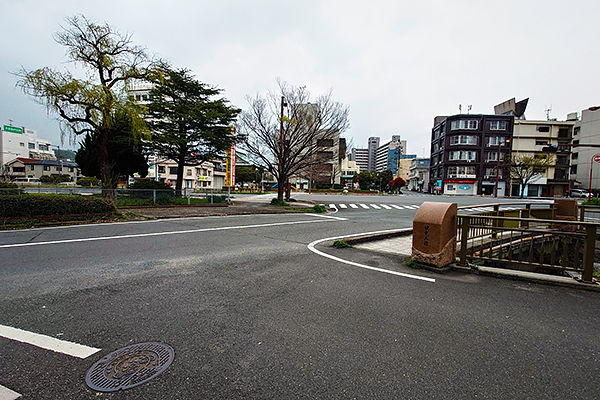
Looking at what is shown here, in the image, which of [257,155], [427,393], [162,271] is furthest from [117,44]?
[427,393]

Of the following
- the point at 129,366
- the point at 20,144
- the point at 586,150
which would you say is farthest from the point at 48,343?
the point at 20,144

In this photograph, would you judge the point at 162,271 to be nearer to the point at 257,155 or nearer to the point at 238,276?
the point at 238,276

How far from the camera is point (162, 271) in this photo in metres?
5.09

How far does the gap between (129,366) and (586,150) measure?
81322 mm

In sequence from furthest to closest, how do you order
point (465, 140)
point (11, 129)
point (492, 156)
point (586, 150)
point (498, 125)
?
point (11, 129)
point (465, 140)
point (492, 156)
point (498, 125)
point (586, 150)

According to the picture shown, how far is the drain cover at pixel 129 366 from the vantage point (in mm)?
2191

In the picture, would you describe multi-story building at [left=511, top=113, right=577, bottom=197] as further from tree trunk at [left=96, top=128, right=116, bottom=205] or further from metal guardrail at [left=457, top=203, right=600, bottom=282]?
tree trunk at [left=96, top=128, right=116, bottom=205]

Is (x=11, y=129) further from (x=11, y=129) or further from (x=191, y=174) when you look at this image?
(x=191, y=174)

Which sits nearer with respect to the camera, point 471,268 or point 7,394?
point 7,394

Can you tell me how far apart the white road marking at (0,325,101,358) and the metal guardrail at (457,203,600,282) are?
17.9 feet

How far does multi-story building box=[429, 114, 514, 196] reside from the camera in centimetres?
5884

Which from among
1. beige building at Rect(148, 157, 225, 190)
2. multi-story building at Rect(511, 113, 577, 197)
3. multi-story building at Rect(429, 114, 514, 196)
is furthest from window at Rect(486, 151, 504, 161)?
beige building at Rect(148, 157, 225, 190)

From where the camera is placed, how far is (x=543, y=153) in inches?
2313

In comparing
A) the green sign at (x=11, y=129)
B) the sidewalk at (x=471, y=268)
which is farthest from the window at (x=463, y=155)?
the green sign at (x=11, y=129)
